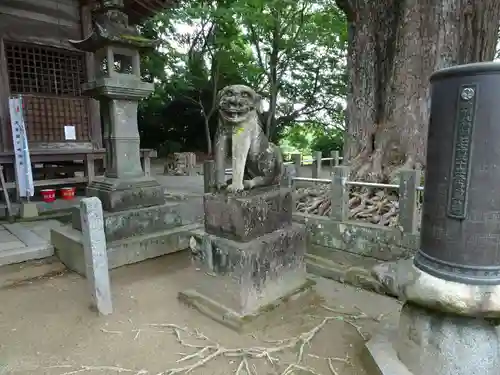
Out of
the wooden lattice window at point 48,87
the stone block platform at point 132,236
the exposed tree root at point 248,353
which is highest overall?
the wooden lattice window at point 48,87

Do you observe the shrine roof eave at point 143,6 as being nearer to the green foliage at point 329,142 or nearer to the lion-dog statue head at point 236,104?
the lion-dog statue head at point 236,104

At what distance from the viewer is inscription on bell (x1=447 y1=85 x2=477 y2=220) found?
6.03ft

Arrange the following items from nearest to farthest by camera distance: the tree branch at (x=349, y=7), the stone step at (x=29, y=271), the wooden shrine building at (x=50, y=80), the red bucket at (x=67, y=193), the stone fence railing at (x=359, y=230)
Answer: the stone fence railing at (x=359, y=230) < the stone step at (x=29, y=271) < the tree branch at (x=349, y=7) < the wooden shrine building at (x=50, y=80) < the red bucket at (x=67, y=193)

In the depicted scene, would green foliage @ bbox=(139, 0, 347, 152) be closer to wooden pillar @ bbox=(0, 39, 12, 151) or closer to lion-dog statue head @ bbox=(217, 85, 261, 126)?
wooden pillar @ bbox=(0, 39, 12, 151)

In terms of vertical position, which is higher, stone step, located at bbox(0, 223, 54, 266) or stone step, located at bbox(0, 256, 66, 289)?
stone step, located at bbox(0, 223, 54, 266)

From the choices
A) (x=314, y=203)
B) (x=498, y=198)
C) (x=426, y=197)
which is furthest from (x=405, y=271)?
(x=314, y=203)

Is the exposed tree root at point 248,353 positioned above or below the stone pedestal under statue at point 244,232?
below

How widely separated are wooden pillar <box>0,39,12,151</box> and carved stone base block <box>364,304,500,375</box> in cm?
835

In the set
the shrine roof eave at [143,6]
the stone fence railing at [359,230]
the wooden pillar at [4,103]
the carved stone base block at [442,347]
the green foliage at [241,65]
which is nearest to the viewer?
the carved stone base block at [442,347]

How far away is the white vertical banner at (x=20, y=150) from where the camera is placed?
645 centimetres

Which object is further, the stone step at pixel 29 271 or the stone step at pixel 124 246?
the stone step at pixel 124 246

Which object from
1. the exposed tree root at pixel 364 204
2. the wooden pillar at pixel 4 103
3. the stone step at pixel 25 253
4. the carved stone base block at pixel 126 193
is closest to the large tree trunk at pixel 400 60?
the exposed tree root at pixel 364 204

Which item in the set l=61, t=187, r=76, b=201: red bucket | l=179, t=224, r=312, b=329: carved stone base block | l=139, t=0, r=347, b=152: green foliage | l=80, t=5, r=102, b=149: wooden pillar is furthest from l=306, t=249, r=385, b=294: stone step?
l=139, t=0, r=347, b=152: green foliage

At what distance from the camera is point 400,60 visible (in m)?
5.01
